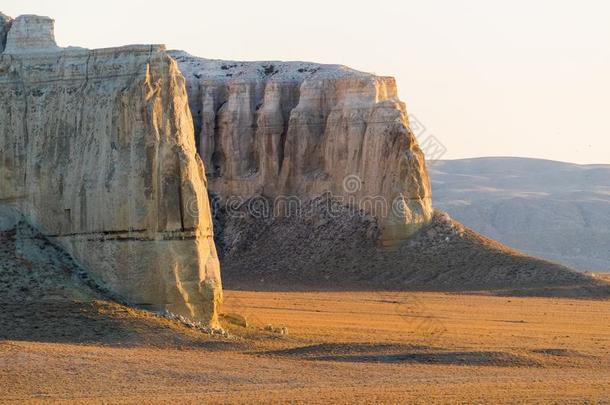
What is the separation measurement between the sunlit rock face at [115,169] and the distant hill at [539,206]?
69.8 meters

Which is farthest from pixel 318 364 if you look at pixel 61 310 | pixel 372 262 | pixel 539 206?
pixel 539 206

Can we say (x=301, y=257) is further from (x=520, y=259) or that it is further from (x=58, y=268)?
(x=58, y=268)

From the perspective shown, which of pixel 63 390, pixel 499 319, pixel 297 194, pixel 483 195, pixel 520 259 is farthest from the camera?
pixel 483 195

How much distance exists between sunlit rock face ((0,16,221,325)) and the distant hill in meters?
69.8

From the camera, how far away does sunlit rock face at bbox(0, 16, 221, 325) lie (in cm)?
3659

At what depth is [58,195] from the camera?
3744 centimetres

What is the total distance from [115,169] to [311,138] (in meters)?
34.7

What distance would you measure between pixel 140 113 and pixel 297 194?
3455 cm

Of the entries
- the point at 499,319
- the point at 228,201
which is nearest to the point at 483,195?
the point at 228,201

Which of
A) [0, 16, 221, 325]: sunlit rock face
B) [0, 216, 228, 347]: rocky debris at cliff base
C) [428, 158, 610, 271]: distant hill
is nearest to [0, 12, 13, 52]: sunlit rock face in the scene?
[0, 16, 221, 325]: sunlit rock face

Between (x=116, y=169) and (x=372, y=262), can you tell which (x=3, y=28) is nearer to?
(x=372, y=262)

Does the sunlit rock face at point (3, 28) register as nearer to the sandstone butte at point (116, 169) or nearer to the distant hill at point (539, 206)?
the sandstone butte at point (116, 169)

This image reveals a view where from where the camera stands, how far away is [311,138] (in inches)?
2805

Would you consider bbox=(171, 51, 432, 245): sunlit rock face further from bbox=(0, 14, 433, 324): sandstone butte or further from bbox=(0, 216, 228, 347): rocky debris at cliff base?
bbox=(0, 216, 228, 347): rocky debris at cliff base
